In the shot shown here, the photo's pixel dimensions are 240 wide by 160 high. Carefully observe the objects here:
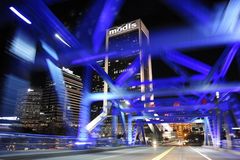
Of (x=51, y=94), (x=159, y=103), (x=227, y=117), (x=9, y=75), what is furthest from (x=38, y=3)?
(x=51, y=94)

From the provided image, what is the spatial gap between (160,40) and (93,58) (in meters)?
5.58

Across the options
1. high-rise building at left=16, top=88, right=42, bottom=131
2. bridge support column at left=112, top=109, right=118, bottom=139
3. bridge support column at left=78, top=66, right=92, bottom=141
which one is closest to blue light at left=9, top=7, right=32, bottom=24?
bridge support column at left=78, top=66, right=92, bottom=141

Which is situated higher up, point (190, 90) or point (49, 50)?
point (49, 50)

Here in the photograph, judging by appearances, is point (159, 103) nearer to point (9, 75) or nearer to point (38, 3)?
point (9, 75)

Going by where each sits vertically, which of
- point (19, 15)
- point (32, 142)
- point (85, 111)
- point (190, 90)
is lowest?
point (32, 142)

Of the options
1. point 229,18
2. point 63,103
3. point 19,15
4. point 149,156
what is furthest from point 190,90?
point 19,15

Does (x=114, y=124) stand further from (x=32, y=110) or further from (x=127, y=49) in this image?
(x=32, y=110)

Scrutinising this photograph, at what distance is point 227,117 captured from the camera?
30.5 metres

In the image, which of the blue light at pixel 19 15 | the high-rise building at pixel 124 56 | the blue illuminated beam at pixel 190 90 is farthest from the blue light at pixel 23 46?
the blue illuminated beam at pixel 190 90

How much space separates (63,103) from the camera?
111 feet

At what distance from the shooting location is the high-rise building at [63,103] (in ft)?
116

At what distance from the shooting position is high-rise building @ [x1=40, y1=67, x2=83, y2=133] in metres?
35.3

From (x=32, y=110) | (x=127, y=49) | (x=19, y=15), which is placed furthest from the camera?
(x=32, y=110)

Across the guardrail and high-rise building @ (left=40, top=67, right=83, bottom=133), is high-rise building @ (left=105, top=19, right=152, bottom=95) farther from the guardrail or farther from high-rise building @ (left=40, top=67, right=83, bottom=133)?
the guardrail
